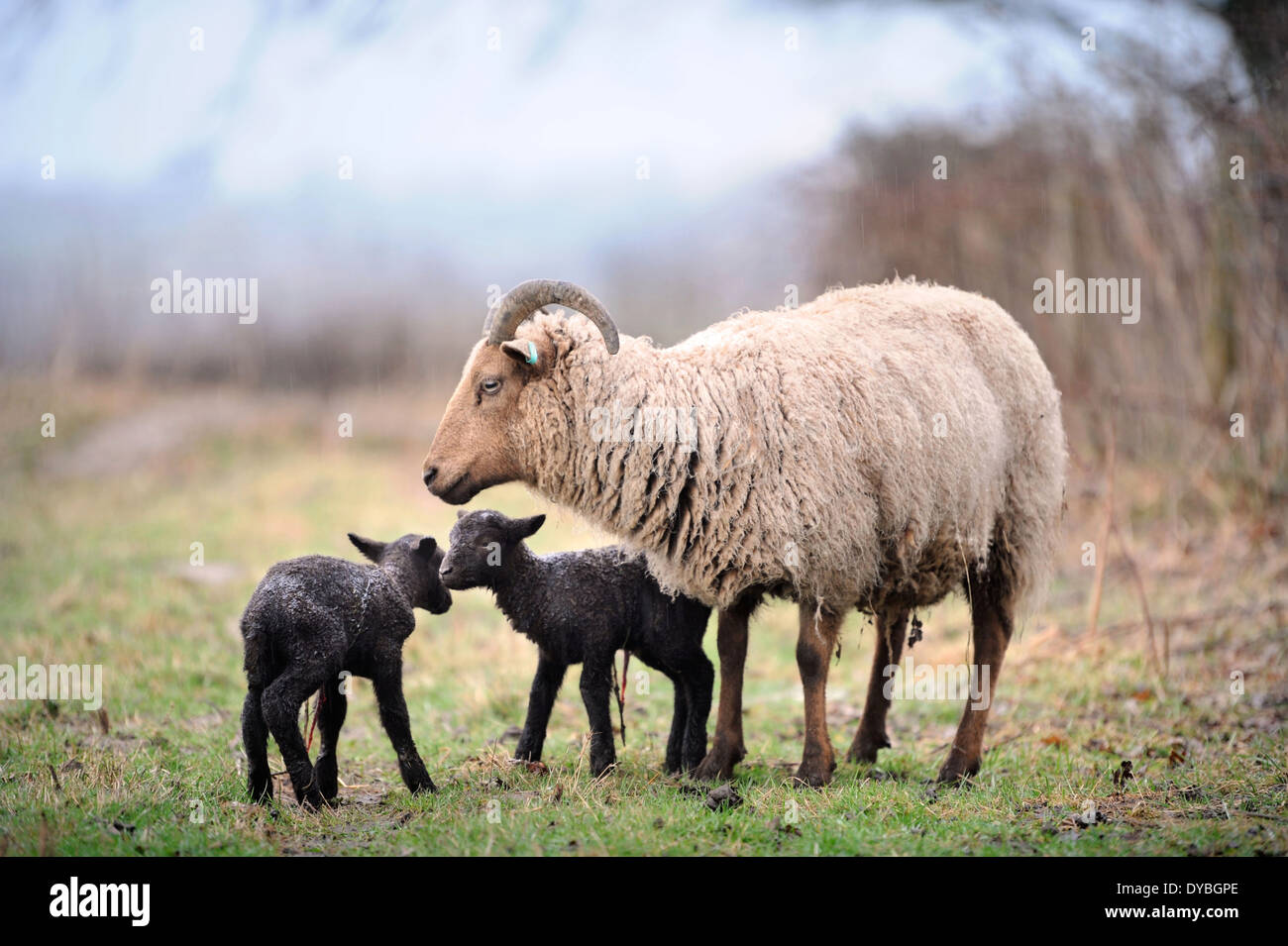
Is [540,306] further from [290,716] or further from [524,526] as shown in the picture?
[290,716]

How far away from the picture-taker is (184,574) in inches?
492

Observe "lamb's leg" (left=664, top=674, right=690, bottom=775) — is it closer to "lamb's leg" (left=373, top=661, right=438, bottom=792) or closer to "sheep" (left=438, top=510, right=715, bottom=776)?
"sheep" (left=438, top=510, right=715, bottom=776)

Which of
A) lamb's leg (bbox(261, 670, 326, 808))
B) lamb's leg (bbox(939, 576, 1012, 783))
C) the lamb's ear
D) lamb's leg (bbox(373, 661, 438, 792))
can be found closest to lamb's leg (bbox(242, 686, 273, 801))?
lamb's leg (bbox(261, 670, 326, 808))

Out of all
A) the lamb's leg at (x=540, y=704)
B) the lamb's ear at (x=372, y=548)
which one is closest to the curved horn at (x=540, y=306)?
the lamb's ear at (x=372, y=548)

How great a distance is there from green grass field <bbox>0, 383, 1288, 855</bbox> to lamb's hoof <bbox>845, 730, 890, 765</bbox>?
208mm

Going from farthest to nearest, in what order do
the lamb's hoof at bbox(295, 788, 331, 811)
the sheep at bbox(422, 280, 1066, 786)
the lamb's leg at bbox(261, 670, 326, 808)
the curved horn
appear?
1. the curved horn
2. the sheep at bbox(422, 280, 1066, 786)
3. the lamb's hoof at bbox(295, 788, 331, 811)
4. the lamb's leg at bbox(261, 670, 326, 808)

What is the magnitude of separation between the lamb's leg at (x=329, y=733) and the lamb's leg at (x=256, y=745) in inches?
11.5

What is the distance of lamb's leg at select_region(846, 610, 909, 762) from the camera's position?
7.34 m

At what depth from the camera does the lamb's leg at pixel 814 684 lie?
6383mm

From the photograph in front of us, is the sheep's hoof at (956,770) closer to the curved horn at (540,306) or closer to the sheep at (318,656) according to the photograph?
the sheep at (318,656)

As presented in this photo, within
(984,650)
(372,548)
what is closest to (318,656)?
(372,548)

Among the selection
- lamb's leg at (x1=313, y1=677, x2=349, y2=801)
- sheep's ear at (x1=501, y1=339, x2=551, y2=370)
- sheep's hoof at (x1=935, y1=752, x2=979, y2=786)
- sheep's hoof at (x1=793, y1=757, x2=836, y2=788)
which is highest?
sheep's ear at (x1=501, y1=339, x2=551, y2=370)
